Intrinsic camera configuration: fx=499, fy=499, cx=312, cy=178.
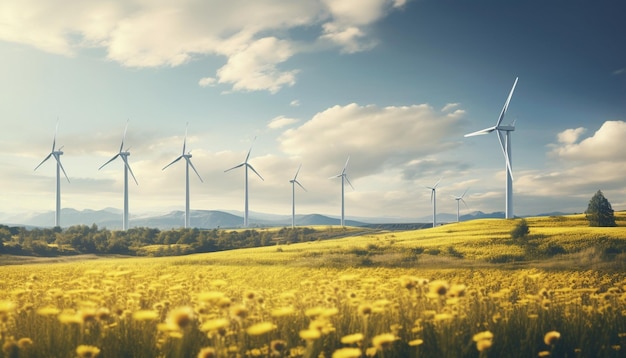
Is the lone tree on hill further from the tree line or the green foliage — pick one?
the tree line

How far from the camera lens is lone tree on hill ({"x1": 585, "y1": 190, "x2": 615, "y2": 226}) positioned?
43094mm

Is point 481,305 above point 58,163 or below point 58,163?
below

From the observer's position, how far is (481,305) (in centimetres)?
1330

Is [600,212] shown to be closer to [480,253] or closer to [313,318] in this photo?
[480,253]

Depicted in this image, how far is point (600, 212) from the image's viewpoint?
142 feet

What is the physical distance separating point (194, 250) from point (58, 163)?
73.1 metres

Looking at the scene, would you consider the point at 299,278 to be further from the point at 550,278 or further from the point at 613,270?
the point at 613,270

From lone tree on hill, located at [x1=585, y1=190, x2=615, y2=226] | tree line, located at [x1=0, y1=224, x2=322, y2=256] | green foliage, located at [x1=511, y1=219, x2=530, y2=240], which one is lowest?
tree line, located at [x1=0, y1=224, x2=322, y2=256]

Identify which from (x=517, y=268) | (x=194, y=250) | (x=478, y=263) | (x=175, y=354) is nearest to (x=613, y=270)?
(x=517, y=268)

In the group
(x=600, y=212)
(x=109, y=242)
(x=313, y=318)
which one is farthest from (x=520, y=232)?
(x=109, y=242)

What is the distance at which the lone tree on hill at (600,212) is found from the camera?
43.1 meters

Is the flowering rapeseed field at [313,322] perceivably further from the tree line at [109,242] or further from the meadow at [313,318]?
the tree line at [109,242]

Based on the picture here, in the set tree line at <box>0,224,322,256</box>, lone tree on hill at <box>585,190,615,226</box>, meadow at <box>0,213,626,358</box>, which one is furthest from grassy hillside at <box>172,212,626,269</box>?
tree line at <box>0,224,322,256</box>

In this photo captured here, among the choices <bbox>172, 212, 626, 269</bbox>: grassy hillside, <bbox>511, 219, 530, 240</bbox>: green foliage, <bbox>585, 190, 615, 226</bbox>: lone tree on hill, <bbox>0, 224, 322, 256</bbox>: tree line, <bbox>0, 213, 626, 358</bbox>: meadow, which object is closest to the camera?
<bbox>0, 213, 626, 358</bbox>: meadow
